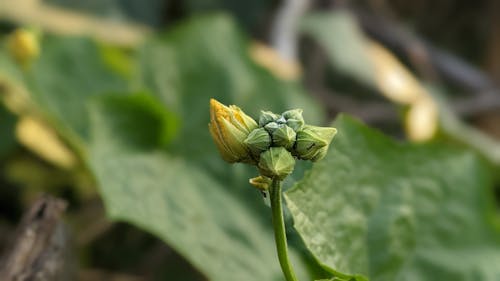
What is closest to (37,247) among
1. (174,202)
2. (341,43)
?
(174,202)

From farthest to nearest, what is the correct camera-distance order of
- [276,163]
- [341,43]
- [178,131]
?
[341,43]
[178,131]
[276,163]

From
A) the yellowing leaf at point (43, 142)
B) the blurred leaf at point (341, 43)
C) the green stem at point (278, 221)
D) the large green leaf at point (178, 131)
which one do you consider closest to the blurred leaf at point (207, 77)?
the large green leaf at point (178, 131)

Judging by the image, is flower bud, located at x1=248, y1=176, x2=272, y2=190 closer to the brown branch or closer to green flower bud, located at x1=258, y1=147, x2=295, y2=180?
green flower bud, located at x1=258, y1=147, x2=295, y2=180

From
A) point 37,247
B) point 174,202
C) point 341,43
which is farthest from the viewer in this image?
point 341,43

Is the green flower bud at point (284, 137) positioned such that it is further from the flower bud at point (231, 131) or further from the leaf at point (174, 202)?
the leaf at point (174, 202)

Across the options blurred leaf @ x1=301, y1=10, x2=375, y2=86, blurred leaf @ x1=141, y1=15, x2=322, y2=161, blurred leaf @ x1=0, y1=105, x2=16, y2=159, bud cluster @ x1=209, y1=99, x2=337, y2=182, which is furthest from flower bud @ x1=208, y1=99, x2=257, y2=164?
blurred leaf @ x1=301, y1=10, x2=375, y2=86

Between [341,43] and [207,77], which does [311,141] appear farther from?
[341,43]
